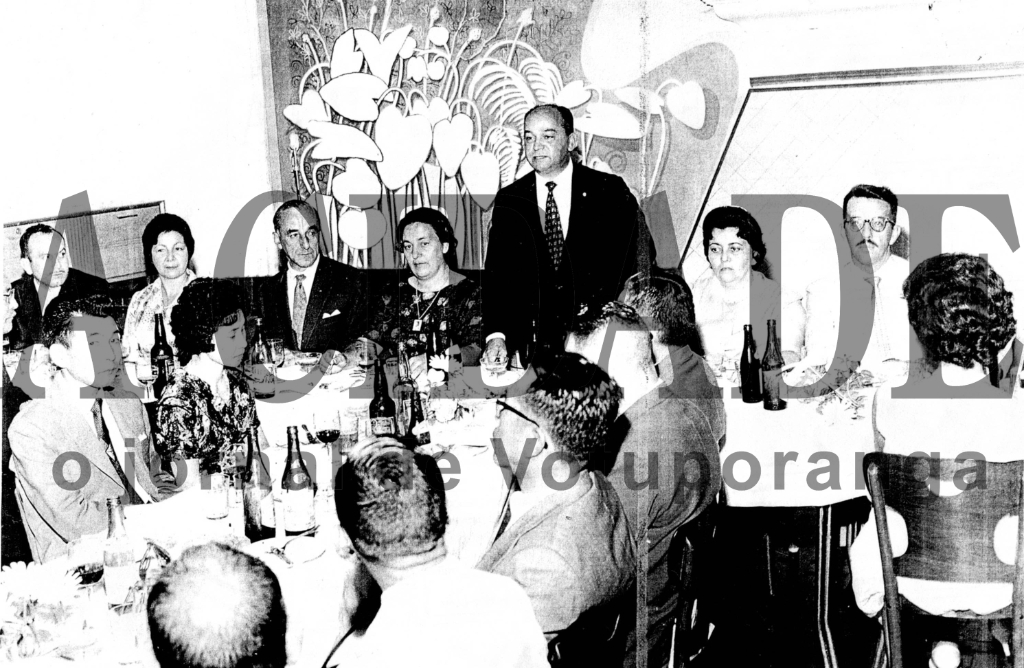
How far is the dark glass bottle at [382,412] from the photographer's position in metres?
2.32

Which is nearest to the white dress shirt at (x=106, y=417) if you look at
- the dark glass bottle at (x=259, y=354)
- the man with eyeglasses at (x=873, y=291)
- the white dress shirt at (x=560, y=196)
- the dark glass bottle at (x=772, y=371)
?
the dark glass bottle at (x=259, y=354)

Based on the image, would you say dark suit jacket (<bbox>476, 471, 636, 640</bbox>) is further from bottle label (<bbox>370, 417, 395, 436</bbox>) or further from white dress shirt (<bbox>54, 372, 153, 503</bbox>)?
white dress shirt (<bbox>54, 372, 153, 503</bbox>)

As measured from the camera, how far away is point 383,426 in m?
2.32

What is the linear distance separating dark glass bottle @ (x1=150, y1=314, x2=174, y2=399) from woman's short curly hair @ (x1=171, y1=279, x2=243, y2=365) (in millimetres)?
33

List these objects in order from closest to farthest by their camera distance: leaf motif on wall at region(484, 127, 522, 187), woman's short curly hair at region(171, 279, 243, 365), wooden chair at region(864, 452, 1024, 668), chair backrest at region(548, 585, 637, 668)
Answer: wooden chair at region(864, 452, 1024, 668), chair backrest at region(548, 585, 637, 668), leaf motif on wall at region(484, 127, 522, 187), woman's short curly hair at region(171, 279, 243, 365)

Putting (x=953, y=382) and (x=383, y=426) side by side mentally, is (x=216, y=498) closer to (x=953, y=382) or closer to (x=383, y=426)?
(x=383, y=426)

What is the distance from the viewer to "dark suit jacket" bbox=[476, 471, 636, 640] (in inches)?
84.9

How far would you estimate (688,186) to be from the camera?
223cm

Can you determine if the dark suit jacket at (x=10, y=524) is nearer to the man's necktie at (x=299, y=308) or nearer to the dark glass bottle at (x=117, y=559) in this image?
the dark glass bottle at (x=117, y=559)

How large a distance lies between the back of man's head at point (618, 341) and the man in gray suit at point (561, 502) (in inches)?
1.4

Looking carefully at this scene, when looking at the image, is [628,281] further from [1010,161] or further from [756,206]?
[1010,161]

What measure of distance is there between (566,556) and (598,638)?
0.24 metres

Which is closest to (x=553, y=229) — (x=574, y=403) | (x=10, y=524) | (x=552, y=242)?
(x=552, y=242)

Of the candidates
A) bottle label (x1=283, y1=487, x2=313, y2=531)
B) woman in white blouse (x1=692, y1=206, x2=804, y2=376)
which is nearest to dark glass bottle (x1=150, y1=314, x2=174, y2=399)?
bottle label (x1=283, y1=487, x2=313, y2=531)
